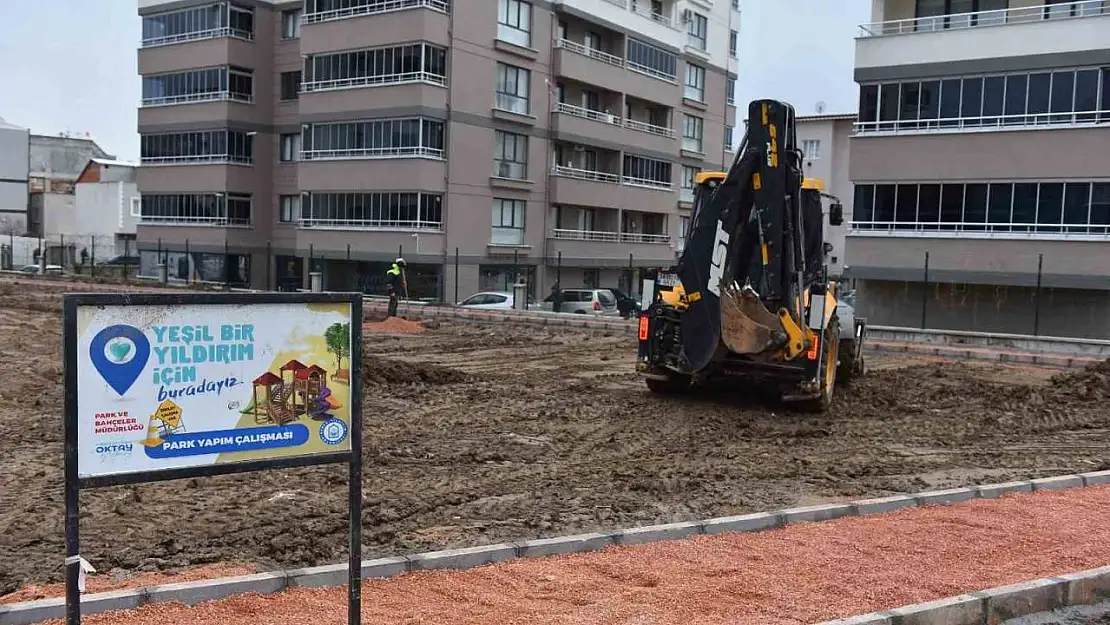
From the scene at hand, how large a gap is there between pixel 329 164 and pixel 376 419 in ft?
104

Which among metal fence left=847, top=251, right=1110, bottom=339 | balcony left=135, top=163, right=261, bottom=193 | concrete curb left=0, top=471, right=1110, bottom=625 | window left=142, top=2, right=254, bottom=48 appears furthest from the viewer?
balcony left=135, top=163, right=261, bottom=193

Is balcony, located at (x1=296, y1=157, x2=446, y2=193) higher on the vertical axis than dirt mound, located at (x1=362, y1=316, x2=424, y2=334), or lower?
higher

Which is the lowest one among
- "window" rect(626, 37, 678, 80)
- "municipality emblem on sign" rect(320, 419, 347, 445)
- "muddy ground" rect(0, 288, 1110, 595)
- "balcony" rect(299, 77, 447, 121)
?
"muddy ground" rect(0, 288, 1110, 595)

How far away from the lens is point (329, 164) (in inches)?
1676

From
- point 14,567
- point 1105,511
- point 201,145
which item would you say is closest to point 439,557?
point 14,567

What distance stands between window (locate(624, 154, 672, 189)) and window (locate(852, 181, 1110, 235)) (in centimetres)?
2187

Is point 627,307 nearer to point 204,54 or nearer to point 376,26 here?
point 376,26

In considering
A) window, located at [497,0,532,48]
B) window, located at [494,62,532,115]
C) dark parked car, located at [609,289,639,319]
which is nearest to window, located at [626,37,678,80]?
window, located at [497,0,532,48]

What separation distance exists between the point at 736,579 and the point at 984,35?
2588 centimetres

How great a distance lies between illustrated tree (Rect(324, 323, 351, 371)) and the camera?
4.91 metres

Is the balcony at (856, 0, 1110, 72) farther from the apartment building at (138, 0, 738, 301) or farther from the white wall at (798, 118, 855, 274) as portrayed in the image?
the white wall at (798, 118, 855, 274)

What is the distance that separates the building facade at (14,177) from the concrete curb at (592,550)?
7864 centimetres

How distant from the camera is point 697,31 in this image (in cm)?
5794

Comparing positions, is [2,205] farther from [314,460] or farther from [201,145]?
[314,460]
